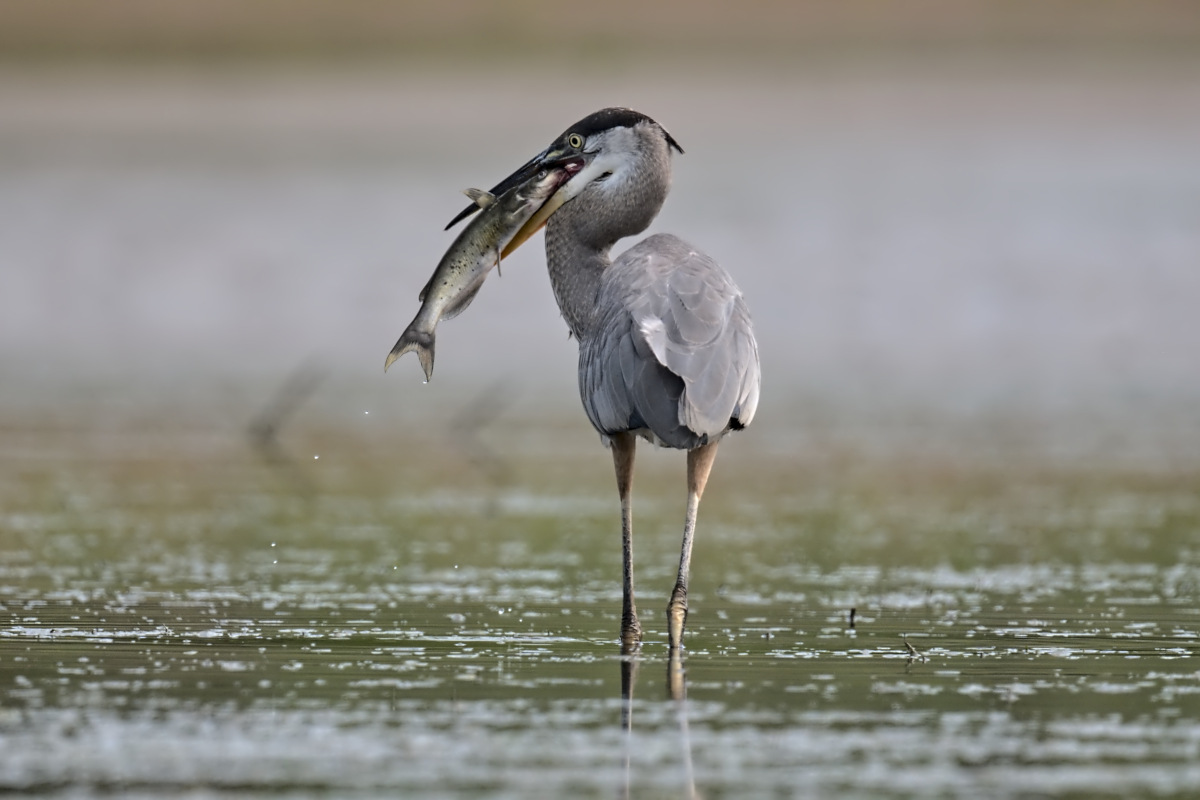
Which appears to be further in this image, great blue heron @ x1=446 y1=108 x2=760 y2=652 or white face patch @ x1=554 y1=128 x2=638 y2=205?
white face patch @ x1=554 y1=128 x2=638 y2=205

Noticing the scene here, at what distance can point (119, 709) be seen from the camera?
497 centimetres

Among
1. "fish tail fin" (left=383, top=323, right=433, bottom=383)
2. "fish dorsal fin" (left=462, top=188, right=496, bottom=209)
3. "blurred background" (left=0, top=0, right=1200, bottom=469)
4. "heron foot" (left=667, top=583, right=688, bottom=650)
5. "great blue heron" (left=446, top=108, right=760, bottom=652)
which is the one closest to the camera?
"heron foot" (left=667, top=583, right=688, bottom=650)

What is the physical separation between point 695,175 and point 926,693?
1605cm

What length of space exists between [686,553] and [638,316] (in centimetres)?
77

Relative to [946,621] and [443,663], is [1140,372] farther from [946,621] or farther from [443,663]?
[443,663]

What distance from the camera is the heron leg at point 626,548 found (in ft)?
21.3

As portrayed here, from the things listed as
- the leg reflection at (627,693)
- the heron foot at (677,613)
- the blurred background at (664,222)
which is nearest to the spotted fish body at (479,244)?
the heron foot at (677,613)

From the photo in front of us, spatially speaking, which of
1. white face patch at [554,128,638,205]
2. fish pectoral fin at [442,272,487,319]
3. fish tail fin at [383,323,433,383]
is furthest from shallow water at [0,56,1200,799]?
white face patch at [554,128,638,205]

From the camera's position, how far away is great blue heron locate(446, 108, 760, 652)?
6.58 m

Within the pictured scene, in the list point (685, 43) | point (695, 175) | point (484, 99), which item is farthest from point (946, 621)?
point (685, 43)

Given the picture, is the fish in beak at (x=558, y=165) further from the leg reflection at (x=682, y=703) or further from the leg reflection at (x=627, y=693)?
the leg reflection at (x=682, y=703)

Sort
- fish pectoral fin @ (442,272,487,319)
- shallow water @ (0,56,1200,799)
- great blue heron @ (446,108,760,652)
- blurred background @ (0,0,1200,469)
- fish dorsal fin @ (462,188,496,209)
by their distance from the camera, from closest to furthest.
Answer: shallow water @ (0,56,1200,799) → great blue heron @ (446,108,760,652) → fish dorsal fin @ (462,188,496,209) → fish pectoral fin @ (442,272,487,319) → blurred background @ (0,0,1200,469)

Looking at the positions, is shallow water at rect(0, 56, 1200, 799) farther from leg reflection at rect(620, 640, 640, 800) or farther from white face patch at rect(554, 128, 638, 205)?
white face patch at rect(554, 128, 638, 205)

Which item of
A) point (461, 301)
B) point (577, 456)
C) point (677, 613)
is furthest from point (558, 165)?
point (577, 456)
